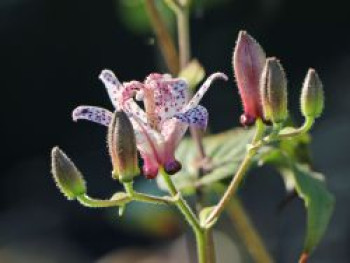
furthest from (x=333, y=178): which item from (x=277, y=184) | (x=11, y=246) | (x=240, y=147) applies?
(x=240, y=147)

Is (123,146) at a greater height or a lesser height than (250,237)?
greater

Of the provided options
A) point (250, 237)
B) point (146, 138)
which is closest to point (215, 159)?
point (250, 237)

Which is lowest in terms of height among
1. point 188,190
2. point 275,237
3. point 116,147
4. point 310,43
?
point 275,237

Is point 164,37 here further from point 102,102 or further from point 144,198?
point 102,102

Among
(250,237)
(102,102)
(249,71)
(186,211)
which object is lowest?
(102,102)

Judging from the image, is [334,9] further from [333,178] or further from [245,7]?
[333,178]

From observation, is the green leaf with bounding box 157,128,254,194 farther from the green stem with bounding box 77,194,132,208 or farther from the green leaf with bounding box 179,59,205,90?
the green stem with bounding box 77,194,132,208
